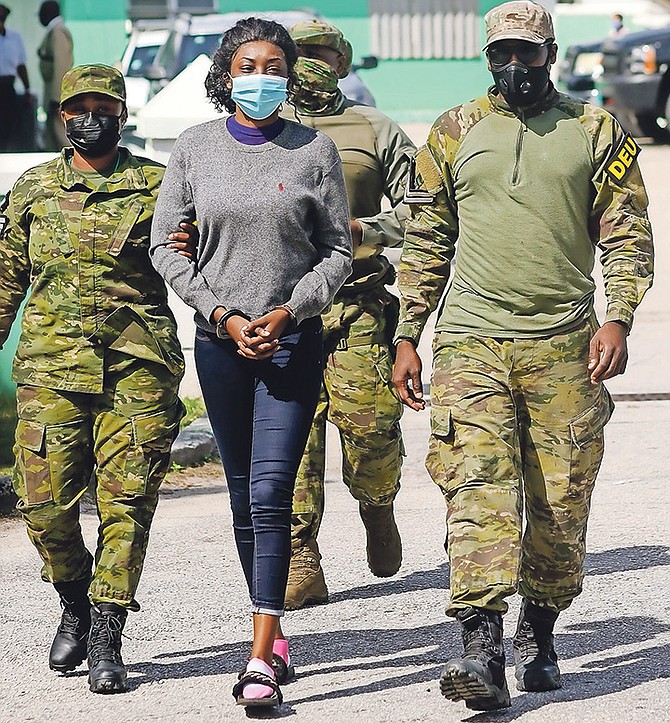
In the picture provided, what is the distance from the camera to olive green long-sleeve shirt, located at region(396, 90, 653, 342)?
188 inches

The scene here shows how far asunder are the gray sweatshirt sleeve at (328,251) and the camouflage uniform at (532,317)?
0.35 meters

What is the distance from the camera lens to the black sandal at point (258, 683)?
15.1 feet

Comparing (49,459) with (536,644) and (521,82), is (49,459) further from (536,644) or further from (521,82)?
(521,82)

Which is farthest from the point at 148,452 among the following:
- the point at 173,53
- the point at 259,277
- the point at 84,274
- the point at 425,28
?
the point at 425,28

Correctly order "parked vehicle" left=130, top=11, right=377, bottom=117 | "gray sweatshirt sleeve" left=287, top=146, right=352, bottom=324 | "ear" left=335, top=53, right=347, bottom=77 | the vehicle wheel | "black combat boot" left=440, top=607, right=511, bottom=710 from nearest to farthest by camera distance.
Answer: "black combat boot" left=440, top=607, right=511, bottom=710
"gray sweatshirt sleeve" left=287, top=146, right=352, bottom=324
"ear" left=335, top=53, right=347, bottom=77
"parked vehicle" left=130, top=11, right=377, bottom=117
the vehicle wheel

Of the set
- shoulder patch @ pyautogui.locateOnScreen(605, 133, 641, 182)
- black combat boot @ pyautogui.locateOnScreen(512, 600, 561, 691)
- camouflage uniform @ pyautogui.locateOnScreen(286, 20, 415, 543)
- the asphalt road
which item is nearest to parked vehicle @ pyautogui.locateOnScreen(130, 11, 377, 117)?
the asphalt road

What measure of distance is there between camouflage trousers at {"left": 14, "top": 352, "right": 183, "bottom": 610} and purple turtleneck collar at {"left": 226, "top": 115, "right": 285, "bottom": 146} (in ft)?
2.60

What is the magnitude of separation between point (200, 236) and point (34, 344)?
702 mm

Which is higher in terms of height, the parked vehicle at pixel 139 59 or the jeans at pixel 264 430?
the jeans at pixel 264 430

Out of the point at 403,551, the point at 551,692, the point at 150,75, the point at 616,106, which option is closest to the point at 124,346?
the point at 551,692

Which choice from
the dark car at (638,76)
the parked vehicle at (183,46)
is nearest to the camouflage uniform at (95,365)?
the parked vehicle at (183,46)

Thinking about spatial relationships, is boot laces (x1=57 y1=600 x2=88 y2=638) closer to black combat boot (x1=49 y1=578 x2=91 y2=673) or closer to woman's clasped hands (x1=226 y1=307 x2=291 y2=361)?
black combat boot (x1=49 y1=578 x2=91 y2=673)

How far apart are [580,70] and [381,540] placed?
63.6ft

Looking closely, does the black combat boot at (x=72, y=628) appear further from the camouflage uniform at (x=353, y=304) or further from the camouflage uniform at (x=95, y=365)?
the camouflage uniform at (x=353, y=304)
